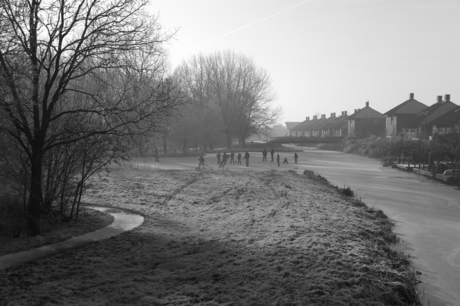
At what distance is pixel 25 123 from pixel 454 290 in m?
8.73

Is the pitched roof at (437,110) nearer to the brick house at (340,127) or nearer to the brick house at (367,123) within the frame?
the brick house at (367,123)

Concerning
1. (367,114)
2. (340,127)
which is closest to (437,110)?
(367,114)

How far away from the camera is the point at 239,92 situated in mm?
70188

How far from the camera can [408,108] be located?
76188 mm

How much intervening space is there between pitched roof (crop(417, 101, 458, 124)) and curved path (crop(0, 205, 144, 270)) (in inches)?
2472

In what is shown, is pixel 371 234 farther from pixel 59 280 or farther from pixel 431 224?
pixel 59 280

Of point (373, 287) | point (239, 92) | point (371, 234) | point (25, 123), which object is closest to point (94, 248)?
point (25, 123)

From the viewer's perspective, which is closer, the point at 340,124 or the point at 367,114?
the point at 367,114

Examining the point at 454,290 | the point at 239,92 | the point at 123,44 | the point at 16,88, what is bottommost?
the point at 454,290

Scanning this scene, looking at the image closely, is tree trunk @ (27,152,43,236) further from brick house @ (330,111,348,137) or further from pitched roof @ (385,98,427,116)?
brick house @ (330,111,348,137)

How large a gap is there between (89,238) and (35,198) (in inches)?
57.5

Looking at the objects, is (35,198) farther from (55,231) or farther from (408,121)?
(408,121)

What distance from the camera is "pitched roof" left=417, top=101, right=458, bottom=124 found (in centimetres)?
6581

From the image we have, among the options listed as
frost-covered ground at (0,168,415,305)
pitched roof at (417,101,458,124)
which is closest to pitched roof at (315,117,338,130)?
pitched roof at (417,101,458,124)
